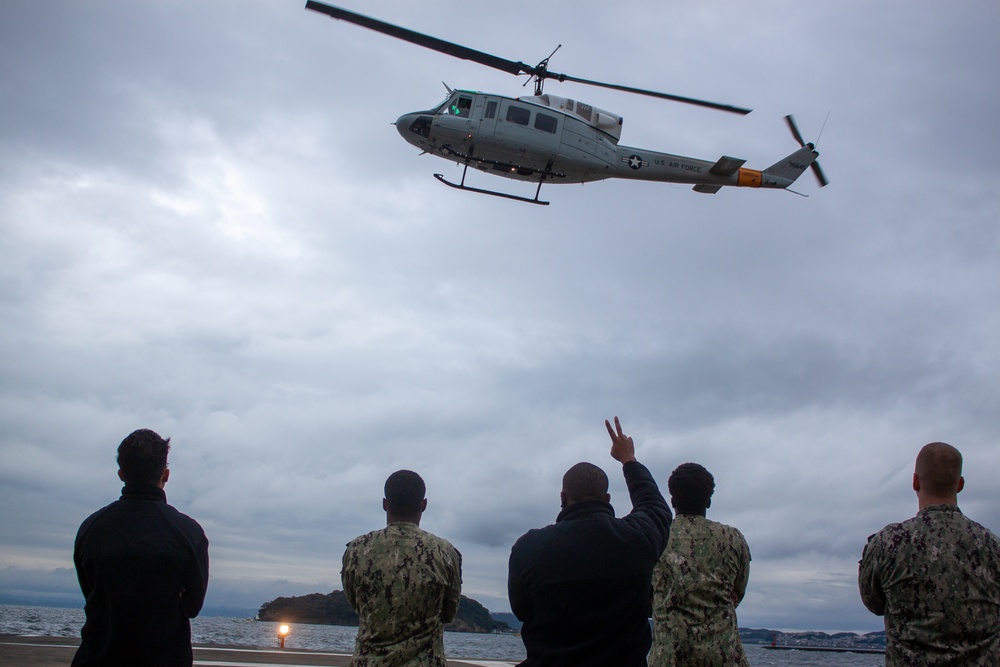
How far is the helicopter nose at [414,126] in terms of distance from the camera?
19.0 meters

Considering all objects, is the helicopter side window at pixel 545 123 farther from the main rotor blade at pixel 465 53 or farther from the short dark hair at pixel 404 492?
the short dark hair at pixel 404 492

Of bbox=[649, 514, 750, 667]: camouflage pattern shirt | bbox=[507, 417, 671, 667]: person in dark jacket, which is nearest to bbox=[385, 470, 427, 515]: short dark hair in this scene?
bbox=[507, 417, 671, 667]: person in dark jacket

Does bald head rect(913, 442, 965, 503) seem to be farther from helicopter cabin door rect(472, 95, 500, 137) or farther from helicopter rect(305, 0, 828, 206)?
helicopter cabin door rect(472, 95, 500, 137)

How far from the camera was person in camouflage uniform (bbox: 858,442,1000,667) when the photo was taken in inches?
155

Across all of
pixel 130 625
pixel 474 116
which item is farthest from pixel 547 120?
pixel 130 625

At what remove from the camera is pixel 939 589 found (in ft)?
13.1

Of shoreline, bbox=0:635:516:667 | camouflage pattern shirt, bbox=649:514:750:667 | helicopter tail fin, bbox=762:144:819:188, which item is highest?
helicopter tail fin, bbox=762:144:819:188

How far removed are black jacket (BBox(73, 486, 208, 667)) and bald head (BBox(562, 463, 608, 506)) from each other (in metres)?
2.02

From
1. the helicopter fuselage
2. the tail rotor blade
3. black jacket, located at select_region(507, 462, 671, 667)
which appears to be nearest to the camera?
black jacket, located at select_region(507, 462, 671, 667)

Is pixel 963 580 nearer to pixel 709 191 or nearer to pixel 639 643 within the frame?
pixel 639 643

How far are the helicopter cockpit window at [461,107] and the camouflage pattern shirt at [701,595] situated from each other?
51.5 ft

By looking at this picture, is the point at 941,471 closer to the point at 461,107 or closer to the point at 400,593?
the point at 400,593

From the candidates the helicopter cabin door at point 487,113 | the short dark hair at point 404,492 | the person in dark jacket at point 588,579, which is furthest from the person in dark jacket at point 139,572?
the helicopter cabin door at point 487,113

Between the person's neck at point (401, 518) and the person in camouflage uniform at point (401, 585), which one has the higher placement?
the person's neck at point (401, 518)
